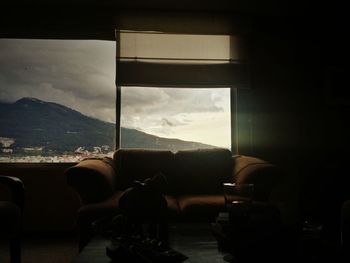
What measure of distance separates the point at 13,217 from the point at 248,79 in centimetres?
283

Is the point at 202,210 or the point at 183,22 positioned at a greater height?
the point at 183,22

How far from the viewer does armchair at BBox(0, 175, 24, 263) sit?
1995 mm

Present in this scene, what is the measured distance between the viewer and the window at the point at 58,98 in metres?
3.89

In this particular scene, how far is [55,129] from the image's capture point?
3.93 meters

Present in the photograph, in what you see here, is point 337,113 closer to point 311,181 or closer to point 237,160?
point 311,181

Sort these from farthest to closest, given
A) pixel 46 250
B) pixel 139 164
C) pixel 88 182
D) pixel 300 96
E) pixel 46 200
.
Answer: pixel 300 96
pixel 46 200
pixel 139 164
pixel 46 250
pixel 88 182

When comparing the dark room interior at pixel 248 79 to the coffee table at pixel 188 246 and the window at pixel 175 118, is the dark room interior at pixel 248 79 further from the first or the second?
the coffee table at pixel 188 246

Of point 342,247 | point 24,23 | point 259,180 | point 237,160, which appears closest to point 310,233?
point 342,247

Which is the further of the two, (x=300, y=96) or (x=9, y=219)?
(x=300, y=96)

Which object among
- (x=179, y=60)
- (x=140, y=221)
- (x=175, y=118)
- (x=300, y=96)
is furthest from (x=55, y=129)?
(x=300, y=96)

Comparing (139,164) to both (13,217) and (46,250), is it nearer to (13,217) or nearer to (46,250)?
(46,250)

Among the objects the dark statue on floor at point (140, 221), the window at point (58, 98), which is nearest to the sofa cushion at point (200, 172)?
the window at point (58, 98)

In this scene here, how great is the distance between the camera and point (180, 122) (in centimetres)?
402

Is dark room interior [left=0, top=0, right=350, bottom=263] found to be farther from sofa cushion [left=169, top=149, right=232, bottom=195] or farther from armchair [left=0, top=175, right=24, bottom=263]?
armchair [left=0, top=175, right=24, bottom=263]
